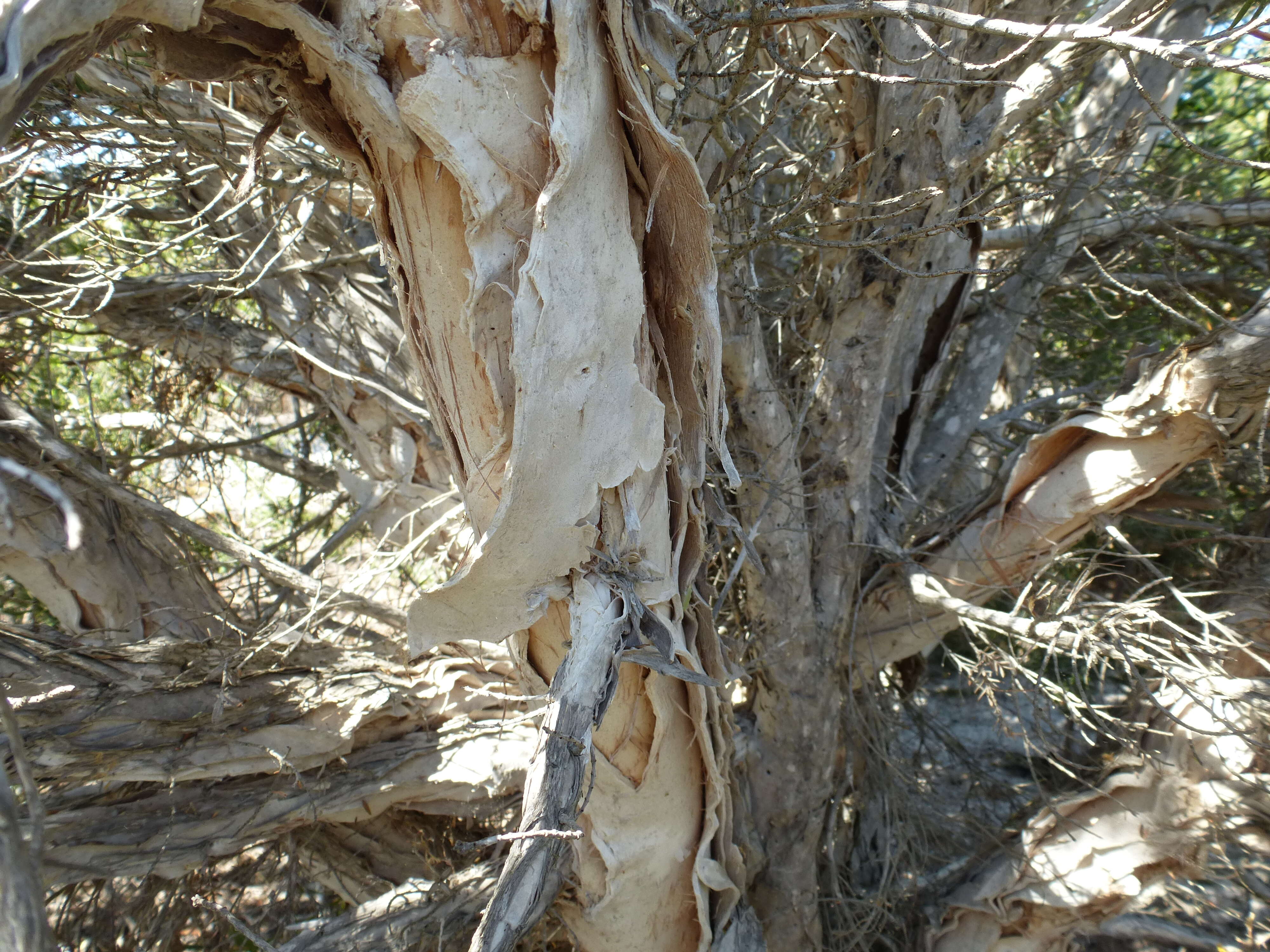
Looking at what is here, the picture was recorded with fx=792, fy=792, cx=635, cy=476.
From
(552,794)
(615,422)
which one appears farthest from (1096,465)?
(552,794)

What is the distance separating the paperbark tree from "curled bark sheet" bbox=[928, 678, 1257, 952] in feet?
0.16

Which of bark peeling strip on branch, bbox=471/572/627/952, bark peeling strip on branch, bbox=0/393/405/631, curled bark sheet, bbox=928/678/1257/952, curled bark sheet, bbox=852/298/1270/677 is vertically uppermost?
bark peeling strip on branch, bbox=0/393/405/631

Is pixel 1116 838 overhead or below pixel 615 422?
below

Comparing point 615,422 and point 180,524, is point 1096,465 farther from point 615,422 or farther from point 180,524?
point 180,524

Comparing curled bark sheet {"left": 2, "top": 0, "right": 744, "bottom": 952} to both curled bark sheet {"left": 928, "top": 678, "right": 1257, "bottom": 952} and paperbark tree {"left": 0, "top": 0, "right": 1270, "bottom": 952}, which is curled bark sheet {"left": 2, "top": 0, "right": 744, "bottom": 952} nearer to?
paperbark tree {"left": 0, "top": 0, "right": 1270, "bottom": 952}

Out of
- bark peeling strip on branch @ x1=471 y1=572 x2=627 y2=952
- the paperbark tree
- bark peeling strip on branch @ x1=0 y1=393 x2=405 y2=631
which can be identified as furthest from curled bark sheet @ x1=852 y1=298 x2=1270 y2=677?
bark peeling strip on branch @ x1=0 y1=393 x2=405 y2=631

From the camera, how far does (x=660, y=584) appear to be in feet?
5.35

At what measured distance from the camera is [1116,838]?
2645 millimetres

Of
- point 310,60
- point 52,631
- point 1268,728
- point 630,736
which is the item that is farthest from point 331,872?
point 1268,728

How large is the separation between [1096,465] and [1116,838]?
1285 millimetres

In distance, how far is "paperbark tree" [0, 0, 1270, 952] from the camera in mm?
1378

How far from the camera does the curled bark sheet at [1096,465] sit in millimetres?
2100

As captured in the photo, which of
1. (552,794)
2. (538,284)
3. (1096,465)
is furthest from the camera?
(1096,465)

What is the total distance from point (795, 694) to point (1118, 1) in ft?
7.32
